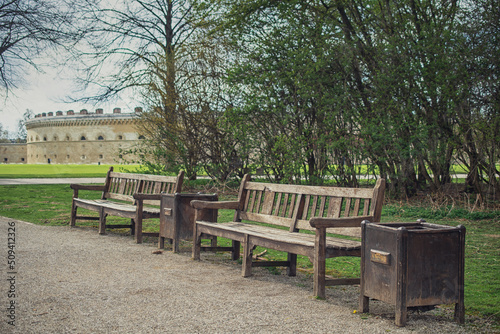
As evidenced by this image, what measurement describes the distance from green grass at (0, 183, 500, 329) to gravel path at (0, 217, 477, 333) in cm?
59

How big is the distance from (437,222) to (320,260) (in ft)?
21.1

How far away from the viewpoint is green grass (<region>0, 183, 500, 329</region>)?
203 inches

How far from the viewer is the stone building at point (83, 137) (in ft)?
323

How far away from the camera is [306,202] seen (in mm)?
6184

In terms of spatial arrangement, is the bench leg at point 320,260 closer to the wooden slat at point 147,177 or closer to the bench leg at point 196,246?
the bench leg at point 196,246

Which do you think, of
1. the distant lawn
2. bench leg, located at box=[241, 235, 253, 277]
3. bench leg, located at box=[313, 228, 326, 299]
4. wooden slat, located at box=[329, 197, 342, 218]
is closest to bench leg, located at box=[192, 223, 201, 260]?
bench leg, located at box=[241, 235, 253, 277]

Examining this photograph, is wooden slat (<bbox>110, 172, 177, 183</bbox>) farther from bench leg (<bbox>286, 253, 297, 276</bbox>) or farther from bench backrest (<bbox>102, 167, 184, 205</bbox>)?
bench leg (<bbox>286, 253, 297, 276</bbox>)

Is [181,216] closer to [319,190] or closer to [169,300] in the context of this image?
[319,190]

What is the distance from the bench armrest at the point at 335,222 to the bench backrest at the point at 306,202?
177mm

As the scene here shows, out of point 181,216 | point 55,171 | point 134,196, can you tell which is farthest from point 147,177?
point 55,171

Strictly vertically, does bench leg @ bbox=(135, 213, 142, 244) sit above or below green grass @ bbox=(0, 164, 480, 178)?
below

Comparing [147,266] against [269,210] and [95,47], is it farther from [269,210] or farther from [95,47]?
[95,47]

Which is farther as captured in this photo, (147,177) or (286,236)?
(147,177)

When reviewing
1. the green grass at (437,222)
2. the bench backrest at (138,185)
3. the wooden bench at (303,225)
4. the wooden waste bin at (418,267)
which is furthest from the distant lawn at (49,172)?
the wooden waste bin at (418,267)
